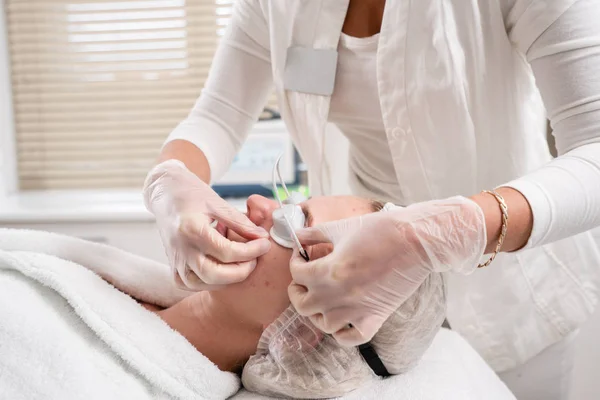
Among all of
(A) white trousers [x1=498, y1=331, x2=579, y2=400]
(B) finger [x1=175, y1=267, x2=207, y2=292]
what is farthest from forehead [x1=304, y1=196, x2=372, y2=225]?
(A) white trousers [x1=498, y1=331, x2=579, y2=400]

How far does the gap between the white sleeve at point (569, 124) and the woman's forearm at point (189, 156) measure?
0.66m

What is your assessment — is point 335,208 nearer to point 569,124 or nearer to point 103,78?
point 569,124

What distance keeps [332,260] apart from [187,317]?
0.39m

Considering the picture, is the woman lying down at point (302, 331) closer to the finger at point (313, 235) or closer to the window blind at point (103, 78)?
the finger at point (313, 235)

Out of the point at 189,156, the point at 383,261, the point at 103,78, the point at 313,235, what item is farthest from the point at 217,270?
the point at 103,78

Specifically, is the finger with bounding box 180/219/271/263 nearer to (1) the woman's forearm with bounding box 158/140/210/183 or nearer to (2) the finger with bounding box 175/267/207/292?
(2) the finger with bounding box 175/267/207/292

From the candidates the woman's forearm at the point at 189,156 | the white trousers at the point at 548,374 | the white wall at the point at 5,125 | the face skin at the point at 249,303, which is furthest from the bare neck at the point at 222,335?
the white wall at the point at 5,125

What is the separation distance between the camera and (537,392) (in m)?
1.24

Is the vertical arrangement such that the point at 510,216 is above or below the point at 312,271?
above

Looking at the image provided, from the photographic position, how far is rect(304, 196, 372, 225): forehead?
3.33ft

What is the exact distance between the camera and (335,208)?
103 centimetres

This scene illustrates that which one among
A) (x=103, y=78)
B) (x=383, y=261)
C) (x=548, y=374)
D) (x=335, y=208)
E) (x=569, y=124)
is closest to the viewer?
(x=383, y=261)

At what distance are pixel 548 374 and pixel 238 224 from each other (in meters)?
0.75

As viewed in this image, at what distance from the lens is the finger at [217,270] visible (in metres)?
0.91
